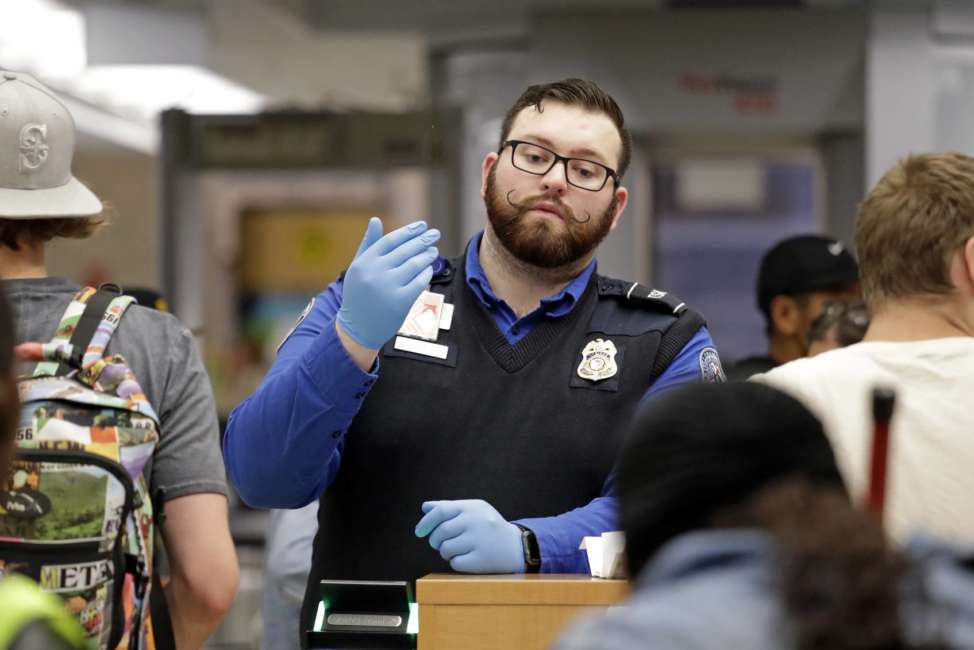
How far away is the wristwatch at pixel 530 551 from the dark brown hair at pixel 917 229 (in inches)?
25.5

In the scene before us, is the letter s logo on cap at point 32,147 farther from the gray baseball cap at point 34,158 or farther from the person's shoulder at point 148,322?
the person's shoulder at point 148,322

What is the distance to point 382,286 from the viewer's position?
8.39 feet

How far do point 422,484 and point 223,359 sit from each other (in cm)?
550

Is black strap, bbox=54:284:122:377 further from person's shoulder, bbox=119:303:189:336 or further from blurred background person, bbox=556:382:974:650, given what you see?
blurred background person, bbox=556:382:974:650

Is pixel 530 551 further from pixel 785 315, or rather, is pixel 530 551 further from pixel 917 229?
pixel 785 315

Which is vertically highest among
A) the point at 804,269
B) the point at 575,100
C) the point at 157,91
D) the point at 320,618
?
the point at 157,91

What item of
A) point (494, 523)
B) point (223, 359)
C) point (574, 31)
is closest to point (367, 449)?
point (494, 523)

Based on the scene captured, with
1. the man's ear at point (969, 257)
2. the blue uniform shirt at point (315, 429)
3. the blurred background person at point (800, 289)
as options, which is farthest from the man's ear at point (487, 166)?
the blurred background person at point (800, 289)

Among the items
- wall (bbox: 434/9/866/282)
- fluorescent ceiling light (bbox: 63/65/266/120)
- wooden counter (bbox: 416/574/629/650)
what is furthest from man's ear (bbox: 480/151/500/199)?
fluorescent ceiling light (bbox: 63/65/266/120)

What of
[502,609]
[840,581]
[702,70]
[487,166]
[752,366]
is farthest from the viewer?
[702,70]

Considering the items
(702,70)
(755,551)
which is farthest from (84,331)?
(702,70)

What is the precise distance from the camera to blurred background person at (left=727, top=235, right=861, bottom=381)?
4.62 meters

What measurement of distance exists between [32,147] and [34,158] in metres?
0.02

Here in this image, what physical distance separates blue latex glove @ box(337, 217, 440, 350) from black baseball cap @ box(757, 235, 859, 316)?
2.23m
